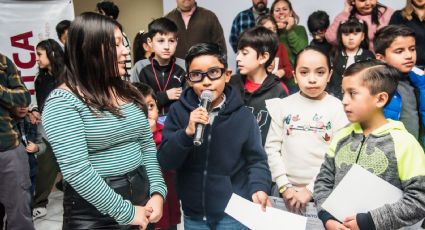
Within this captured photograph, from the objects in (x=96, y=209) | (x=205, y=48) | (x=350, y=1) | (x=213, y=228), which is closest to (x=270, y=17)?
(x=350, y=1)

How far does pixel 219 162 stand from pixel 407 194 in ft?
2.26

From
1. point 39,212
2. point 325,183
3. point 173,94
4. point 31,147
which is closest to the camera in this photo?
point 325,183

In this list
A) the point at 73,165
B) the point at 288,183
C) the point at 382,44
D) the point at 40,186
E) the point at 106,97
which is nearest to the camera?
the point at 73,165

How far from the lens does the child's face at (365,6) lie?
3695mm

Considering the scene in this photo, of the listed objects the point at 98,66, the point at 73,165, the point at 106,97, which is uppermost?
the point at 98,66

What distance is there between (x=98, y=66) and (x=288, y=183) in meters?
1.00

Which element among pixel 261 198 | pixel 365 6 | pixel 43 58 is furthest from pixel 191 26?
pixel 261 198

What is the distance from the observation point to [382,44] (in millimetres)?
2264

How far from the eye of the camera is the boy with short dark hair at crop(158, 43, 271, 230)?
1721mm

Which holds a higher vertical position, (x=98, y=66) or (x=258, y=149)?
(x=98, y=66)

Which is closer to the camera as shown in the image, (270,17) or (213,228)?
(213,228)

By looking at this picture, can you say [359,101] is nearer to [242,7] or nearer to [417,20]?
[417,20]

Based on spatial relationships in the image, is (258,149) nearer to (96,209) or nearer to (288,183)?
(288,183)

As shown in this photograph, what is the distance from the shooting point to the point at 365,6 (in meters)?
3.71
